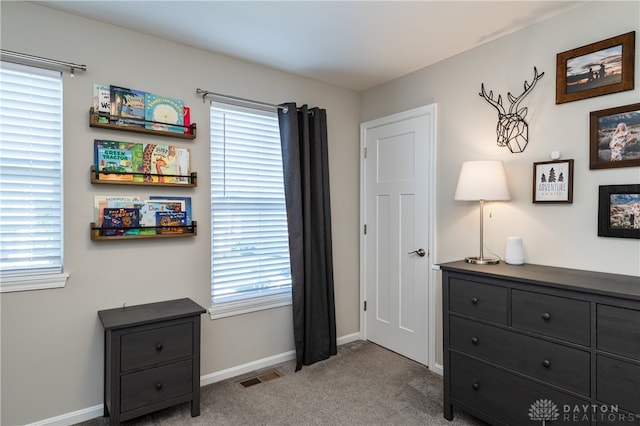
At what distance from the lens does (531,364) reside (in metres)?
1.90

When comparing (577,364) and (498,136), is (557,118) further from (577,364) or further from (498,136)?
(577,364)

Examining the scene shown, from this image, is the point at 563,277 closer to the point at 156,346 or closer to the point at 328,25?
the point at 328,25

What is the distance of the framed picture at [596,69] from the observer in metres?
1.98

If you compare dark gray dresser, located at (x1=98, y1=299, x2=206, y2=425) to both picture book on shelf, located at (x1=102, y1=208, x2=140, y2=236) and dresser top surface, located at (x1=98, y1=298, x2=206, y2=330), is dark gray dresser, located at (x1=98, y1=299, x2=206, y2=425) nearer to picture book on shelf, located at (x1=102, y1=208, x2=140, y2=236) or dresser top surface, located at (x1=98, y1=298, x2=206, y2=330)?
dresser top surface, located at (x1=98, y1=298, x2=206, y2=330)

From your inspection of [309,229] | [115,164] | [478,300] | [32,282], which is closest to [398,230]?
[309,229]

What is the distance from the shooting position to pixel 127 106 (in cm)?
241

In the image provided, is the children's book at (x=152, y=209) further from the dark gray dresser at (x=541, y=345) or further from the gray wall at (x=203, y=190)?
the dark gray dresser at (x=541, y=345)

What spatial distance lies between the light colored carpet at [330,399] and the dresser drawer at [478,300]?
71cm

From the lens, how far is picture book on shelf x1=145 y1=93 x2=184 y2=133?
2.50 metres

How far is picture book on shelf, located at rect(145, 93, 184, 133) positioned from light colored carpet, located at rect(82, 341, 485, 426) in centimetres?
187

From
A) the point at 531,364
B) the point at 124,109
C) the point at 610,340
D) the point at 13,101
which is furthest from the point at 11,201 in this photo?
the point at 610,340

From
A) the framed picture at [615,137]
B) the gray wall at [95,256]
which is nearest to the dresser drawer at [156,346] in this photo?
the gray wall at [95,256]

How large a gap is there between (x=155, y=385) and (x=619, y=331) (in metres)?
2.39

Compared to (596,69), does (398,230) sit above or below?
below
